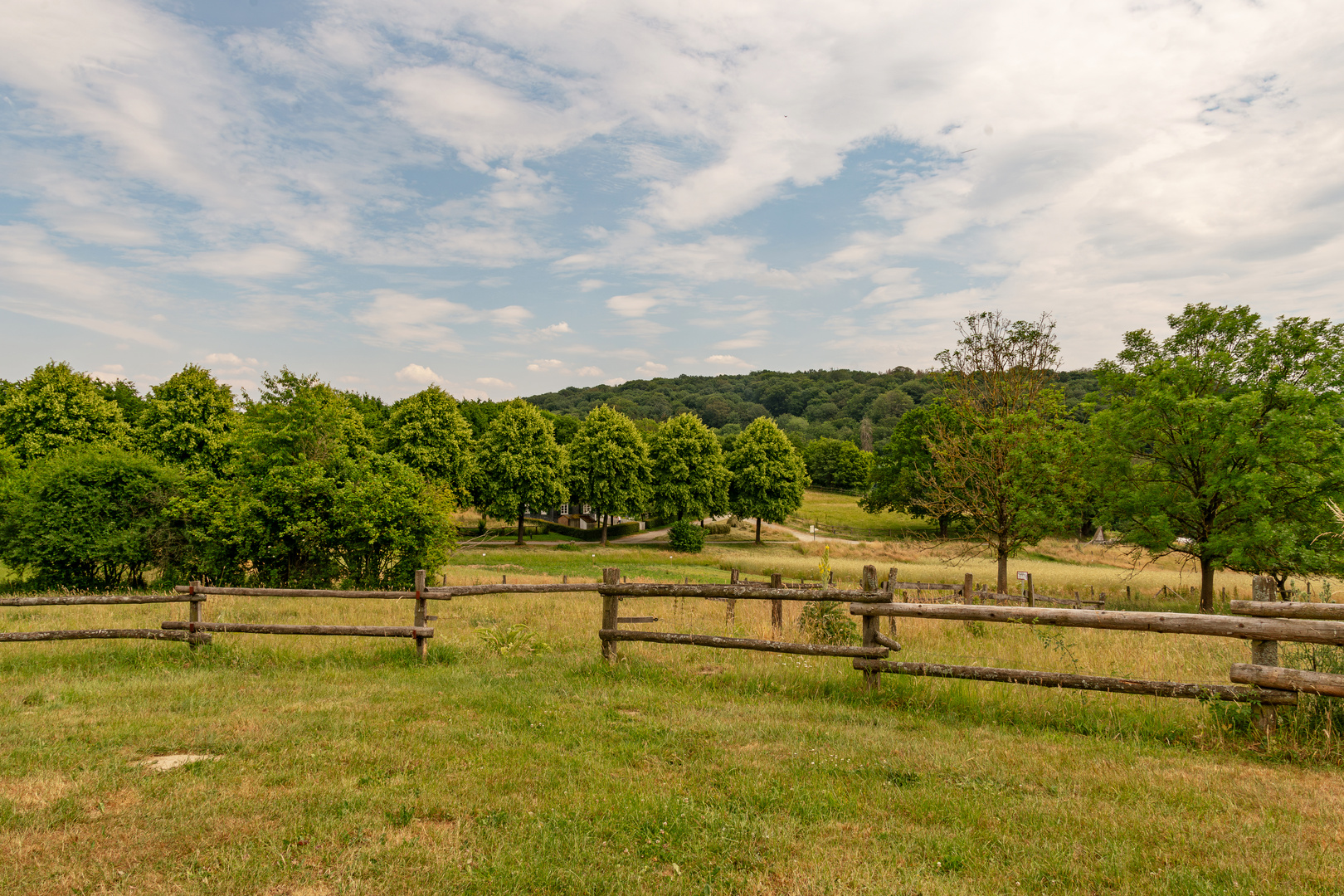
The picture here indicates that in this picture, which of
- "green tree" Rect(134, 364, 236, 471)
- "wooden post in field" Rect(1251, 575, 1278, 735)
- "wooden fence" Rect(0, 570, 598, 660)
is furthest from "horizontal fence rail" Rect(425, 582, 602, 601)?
"green tree" Rect(134, 364, 236, 471)

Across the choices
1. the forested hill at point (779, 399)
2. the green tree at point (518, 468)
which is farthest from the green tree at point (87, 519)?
the forested hill at point (779, 399)

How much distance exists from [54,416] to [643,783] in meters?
48.9

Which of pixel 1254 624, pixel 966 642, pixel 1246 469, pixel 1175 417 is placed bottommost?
pixel 966 642

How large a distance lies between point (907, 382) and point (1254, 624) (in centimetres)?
13568

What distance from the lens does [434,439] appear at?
1908 inches

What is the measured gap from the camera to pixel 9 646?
11.0 m

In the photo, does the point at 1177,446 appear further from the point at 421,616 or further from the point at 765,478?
the point at 765,478

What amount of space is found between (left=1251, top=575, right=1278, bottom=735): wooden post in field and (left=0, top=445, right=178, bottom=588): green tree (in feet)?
81.1

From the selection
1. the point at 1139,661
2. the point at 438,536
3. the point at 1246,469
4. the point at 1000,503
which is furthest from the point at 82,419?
the point at 1246,469

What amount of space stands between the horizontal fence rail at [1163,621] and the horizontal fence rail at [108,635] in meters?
10.2

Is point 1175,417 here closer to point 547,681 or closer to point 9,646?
point 547,681

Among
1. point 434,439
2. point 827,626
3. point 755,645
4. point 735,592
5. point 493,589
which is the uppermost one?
point 434,439

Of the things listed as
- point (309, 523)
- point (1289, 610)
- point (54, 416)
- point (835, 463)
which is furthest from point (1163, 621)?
point (835, 463)

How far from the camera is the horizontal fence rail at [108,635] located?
9773mm
